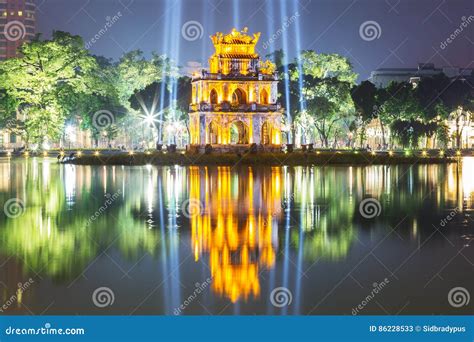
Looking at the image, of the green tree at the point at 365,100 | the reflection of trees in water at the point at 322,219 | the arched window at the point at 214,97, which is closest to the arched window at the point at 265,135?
the arched window at the point at 214,97

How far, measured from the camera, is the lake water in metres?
17.0

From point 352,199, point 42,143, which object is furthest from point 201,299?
point 42,143
